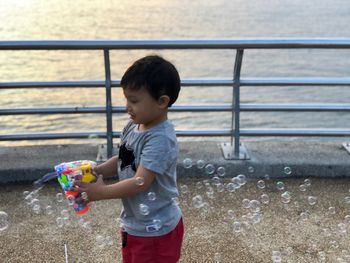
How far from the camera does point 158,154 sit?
2.62 metres

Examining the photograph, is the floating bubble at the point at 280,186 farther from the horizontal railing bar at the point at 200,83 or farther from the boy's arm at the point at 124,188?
the boy's arm at the point at 124,188

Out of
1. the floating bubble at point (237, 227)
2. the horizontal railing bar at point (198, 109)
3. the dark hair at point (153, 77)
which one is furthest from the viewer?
the horizontal railing bar at point (198, 109)

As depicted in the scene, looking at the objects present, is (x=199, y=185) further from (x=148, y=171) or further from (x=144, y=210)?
Result: (x=148, y=171)

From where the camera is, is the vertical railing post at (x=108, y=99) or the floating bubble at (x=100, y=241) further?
the vertical railing post at (x=108, y=99)

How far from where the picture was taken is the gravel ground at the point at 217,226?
3922 mm

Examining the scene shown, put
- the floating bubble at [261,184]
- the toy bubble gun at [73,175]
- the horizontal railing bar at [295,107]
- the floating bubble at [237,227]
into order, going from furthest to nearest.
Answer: the horizontal railing bar at [295,107]
the floating bubble at [261,184]
the floating bubble at [237,227]
the toy bubble gun at [73,175]

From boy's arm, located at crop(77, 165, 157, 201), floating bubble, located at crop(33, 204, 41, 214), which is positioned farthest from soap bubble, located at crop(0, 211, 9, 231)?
boy's arm, located at crop(77, 165, 157, 201)

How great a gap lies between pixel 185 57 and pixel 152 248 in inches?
530

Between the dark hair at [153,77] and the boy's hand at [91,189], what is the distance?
540mm

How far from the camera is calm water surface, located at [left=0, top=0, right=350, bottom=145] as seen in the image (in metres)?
10.9

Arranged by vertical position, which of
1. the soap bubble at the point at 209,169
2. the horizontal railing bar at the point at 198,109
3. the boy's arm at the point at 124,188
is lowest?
the soap bubble at the point at 209,169

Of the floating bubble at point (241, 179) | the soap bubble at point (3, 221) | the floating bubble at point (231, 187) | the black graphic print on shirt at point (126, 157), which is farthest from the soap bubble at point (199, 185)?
the black graphic print on shirt at point (126, 157)

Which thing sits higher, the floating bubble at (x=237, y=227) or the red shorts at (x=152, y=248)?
the red shorts at (x=152, y=248)

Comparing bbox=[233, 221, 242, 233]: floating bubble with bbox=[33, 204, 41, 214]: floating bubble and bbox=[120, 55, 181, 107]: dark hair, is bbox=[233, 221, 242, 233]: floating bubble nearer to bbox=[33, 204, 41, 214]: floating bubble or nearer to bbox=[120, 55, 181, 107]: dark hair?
bbox=[33, 204, 41, 214]: floating bubble
